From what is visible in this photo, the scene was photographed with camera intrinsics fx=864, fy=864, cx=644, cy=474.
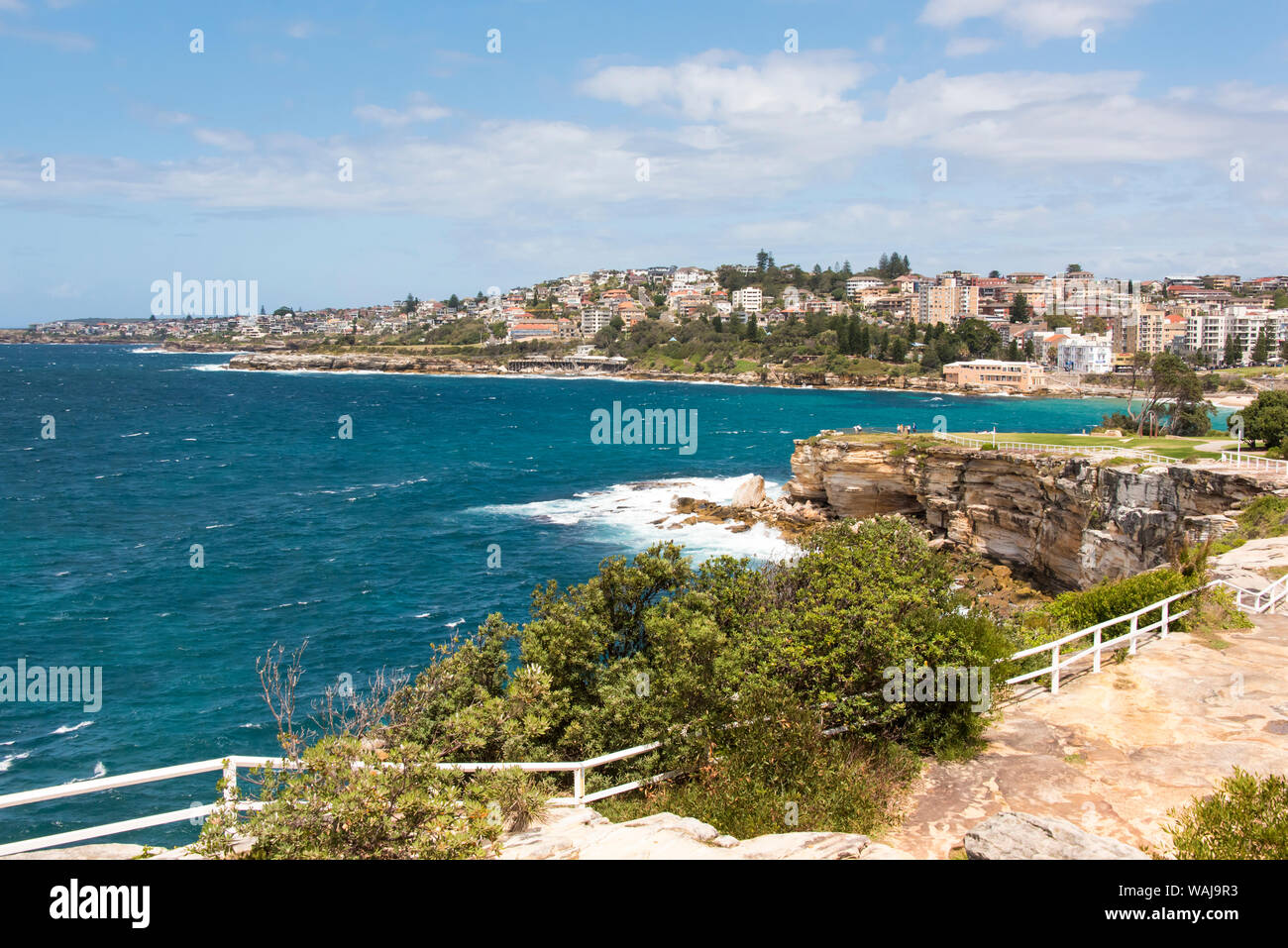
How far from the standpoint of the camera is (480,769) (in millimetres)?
8391

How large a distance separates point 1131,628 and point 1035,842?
7945 millimetres

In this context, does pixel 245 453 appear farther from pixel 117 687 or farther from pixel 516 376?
pixel 516 376

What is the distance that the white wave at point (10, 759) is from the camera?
19.3 m

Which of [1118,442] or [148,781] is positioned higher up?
[1118,442]

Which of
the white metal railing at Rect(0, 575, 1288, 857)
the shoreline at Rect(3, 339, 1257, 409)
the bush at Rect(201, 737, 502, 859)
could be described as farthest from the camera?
the shoreline at Rect(3, 339, 1257, 409)

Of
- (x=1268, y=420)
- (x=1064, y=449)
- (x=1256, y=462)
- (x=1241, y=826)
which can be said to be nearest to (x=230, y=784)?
(x=1241, y=826)

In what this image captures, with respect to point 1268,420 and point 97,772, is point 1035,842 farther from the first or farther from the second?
point 1268,420

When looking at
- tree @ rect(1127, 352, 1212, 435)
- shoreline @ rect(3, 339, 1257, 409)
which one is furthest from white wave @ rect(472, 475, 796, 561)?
shoreline @ rect(3, 339, 1257, 409)

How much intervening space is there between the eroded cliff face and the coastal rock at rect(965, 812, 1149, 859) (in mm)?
21906

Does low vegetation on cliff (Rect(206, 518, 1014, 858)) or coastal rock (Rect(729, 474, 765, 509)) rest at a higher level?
low vegetation on cliff (Rect(206, 518, 1014, 858))

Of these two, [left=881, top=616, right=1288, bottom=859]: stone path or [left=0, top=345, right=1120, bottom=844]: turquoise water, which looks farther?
[left=0, top=345, right=1120, bottom=844]: turquoise water

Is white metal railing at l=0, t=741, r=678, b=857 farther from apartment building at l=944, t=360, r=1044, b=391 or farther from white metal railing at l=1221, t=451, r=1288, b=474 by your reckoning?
apartment building at l=944, t=360, r=1044, b=391

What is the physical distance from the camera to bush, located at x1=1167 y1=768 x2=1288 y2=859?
6.45 m
